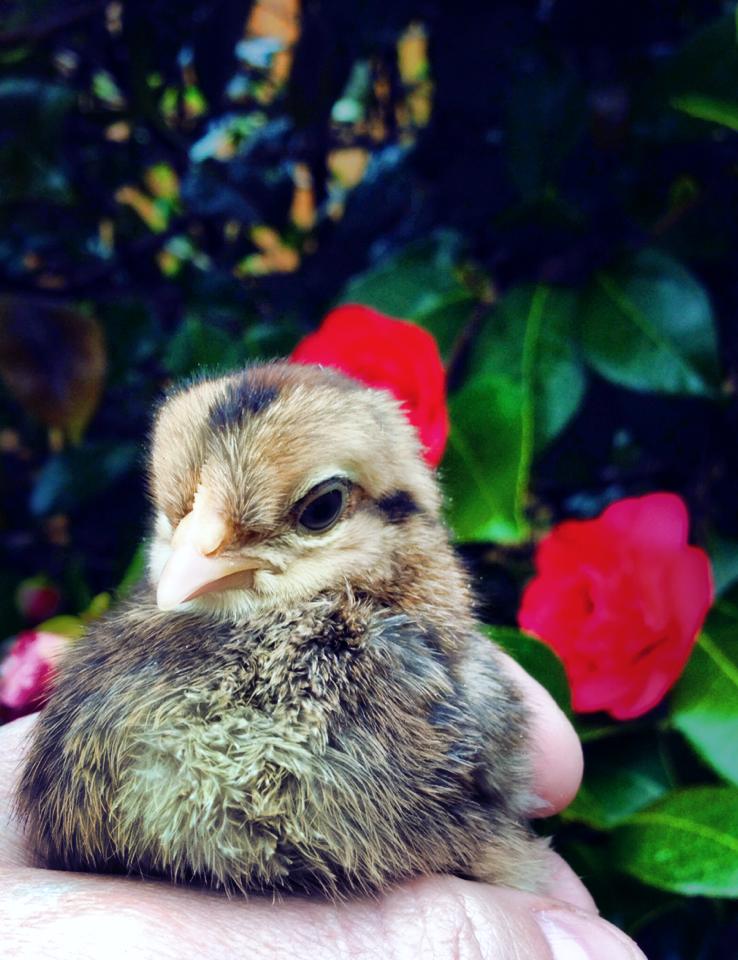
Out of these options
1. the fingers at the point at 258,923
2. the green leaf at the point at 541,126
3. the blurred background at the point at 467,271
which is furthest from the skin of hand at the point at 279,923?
the green leaf at the point at 541,126

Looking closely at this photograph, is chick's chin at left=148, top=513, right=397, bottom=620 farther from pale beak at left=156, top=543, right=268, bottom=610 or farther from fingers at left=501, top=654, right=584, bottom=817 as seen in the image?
fingers at left=501, top=654, right=584, bottom=817

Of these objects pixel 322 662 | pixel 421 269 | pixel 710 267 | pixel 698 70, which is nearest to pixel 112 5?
pixel 421 269

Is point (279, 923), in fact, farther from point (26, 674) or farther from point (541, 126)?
point (541, 126)


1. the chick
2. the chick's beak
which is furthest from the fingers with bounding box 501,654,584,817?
the chick's beak

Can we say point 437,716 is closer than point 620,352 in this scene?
Yes

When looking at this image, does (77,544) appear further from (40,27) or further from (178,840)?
(178,840)

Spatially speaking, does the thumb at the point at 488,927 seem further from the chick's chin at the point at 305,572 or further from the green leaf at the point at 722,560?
the green leaf at the point at 722,560

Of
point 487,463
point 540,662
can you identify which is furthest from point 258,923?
point 487,463

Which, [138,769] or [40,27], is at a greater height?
[40,27]
